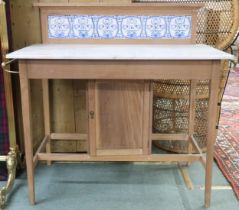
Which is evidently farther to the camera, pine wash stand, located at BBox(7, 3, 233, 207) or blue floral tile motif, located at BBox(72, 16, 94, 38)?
blue floral tile motif, located at BBox(72, 16, 94, 38)

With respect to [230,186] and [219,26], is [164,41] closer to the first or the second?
[219,26]

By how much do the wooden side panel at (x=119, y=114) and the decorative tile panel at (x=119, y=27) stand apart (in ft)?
1.25

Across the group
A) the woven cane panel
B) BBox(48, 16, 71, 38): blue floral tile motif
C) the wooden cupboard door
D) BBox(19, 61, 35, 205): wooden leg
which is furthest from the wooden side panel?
the woven cane panel

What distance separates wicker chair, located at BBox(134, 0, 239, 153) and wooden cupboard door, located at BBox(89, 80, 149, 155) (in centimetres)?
57

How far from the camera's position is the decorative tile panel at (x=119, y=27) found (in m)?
1.84

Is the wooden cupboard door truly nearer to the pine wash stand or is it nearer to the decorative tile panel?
the pine wash stand

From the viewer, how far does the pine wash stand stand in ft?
4.69

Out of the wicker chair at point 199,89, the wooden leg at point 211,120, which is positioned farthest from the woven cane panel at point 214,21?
the wooden leg at point 211,120

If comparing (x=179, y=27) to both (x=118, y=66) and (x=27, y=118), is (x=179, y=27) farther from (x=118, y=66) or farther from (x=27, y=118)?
(x=27, y=118)

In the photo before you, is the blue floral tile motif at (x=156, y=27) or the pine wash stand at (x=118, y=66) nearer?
the pine wash stand at (x=118, y=66)

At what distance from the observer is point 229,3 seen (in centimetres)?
197

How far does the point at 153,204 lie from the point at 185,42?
3.16 ft

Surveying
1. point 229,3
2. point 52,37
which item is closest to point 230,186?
point 229,3

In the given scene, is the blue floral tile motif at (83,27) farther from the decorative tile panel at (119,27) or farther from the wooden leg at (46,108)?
the wooden leg at (46,108)
